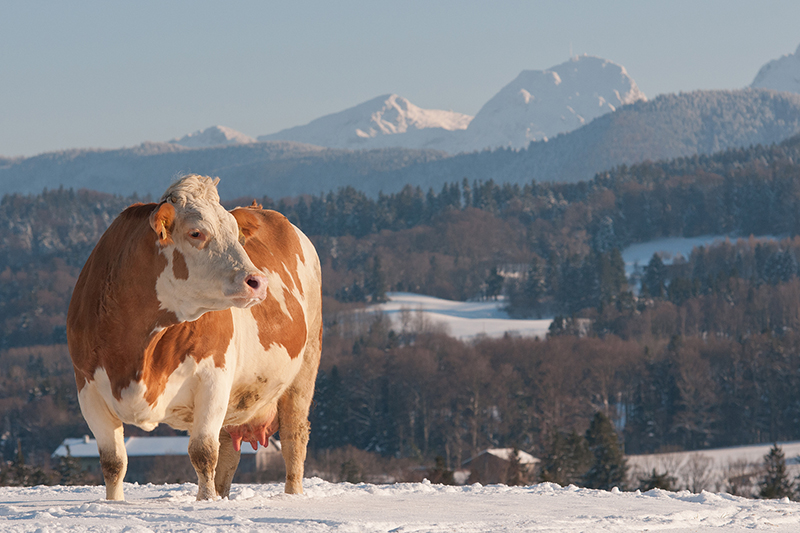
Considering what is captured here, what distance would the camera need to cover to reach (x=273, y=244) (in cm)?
1145

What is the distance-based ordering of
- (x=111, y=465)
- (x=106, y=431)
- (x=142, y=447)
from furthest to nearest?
(x=142, y=447) < (x=111, y=465) < (x=106, y=431)

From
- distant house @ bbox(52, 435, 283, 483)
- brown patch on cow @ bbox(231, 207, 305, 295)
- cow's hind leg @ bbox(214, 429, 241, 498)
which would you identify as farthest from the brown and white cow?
distant house @ bbox(52, 435, 283, 483)

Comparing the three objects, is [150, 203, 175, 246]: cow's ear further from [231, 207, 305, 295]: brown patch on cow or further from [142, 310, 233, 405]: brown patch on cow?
[231, 207, 305, 295]: brown patch on cow

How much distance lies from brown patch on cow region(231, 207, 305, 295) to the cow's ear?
1424 millimetres

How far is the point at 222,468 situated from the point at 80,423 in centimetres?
12963

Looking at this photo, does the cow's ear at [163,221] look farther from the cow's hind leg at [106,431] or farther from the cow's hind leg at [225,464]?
the cow's hind leg at [225,464]

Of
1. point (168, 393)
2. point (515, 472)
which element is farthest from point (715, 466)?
point (168, 393)

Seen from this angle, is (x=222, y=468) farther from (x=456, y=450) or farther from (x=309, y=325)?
(x=456, y=450)

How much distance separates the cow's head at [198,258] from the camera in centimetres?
858

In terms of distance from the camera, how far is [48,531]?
8078 mm

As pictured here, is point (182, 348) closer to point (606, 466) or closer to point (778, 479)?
point (778, 479)

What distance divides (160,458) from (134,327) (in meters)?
108

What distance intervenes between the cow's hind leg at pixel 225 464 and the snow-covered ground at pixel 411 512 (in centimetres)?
20

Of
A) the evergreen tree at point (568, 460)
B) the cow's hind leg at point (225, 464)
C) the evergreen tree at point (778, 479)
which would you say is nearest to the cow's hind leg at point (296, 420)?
the cow's hind leg at point (225, 464)
